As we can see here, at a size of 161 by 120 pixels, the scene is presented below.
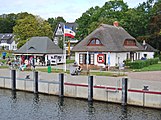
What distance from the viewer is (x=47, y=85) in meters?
30.6

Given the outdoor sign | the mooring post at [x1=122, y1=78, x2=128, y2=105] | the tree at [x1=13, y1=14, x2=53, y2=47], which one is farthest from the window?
the tree at [x1=13, y1=14, x2=53, y2=47]

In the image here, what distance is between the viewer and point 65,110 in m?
24.8

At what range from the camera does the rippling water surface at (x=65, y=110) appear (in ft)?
74.4

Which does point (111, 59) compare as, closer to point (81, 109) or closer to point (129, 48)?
point (129, 48)

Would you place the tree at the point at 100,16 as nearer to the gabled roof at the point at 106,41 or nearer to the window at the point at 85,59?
the gabled roof at the point at 106,41

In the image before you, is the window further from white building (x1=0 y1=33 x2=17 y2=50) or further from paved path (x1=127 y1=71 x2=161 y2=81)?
white building (x1=0 y1=33 x2=17 y2=50)

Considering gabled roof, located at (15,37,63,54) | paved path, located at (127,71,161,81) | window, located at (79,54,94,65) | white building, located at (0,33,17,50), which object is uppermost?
white building, located at (0,33,17,50)

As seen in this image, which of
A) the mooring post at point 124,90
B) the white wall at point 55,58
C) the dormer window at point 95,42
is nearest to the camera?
the mooring post at point 124,90

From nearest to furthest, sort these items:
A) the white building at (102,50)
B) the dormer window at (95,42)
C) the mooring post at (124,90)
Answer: the mooring post at (124,90) → the white building at (102,50) → the dormer window at (95,42)

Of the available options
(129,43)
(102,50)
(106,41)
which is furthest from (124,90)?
(129,43)

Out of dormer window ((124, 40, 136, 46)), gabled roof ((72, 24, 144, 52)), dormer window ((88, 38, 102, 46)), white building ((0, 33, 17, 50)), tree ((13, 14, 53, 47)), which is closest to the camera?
gabled roof ((72, 24, 144, 52))

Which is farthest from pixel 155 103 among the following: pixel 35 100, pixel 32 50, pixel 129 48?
pixel 32 50

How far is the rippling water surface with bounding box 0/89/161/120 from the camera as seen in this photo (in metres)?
22.7

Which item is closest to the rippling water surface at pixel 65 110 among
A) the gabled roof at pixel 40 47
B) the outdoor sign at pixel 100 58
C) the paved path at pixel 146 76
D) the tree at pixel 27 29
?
the paved path at pixel 146 76
